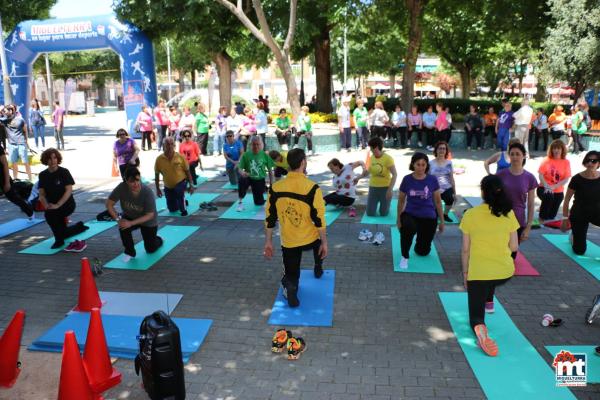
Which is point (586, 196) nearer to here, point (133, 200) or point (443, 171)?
point (443, 171)

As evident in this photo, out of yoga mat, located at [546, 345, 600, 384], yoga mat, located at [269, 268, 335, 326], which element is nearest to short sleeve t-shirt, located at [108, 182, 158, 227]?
yoga mat, located at [269, 268, 335, 326]

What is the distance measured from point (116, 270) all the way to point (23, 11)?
2522cm

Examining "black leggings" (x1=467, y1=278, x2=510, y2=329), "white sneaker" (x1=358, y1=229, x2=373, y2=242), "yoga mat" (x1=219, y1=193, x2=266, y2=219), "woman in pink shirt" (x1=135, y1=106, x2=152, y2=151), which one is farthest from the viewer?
"woman in pink shirt" (x1=135, y1=106, x2=152, y2=151)

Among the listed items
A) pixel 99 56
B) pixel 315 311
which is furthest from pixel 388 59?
pixel 315 311

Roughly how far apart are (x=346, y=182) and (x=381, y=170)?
82 cm

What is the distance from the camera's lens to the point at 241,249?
804 cm

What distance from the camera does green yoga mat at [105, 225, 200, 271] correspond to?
24.2 ft

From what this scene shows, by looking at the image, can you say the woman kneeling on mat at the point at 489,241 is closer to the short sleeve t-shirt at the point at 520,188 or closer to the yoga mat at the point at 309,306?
the yoga mat at the point at 309,306

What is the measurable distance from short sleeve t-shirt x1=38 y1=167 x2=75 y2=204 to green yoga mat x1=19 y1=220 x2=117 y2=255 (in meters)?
0.79

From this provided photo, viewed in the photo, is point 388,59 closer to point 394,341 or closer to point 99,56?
point 99,56

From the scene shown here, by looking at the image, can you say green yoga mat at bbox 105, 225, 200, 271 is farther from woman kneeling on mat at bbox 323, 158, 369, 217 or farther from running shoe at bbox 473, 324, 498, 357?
running shoe at bbox 473, 324, 498, 357

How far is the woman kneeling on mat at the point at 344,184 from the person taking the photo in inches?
380

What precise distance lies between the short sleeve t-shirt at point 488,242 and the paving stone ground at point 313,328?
85cm

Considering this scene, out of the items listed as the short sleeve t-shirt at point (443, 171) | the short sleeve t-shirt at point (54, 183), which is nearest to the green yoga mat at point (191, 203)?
the short sleeve t-shirt at point (54, 183)
